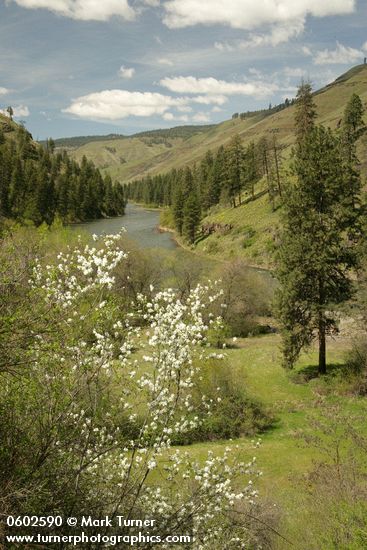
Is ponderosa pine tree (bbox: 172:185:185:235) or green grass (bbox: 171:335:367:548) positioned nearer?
green grass (bbox: 171:335:367:548)

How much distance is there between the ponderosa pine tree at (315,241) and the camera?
80.6 ft

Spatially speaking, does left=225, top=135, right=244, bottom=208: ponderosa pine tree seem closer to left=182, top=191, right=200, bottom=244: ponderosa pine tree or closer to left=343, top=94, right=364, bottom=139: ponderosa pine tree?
left=182, top=191, right=200, bottom=244: ponderosa pine tree

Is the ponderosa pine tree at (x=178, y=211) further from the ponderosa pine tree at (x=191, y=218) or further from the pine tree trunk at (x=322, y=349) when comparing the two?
the pine tree trunk at (x=322, y=349)

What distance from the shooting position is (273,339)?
42.1 m

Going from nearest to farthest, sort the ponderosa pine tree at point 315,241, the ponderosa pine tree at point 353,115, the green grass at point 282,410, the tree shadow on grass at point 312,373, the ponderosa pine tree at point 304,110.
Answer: the green grass at point 282,410 < the ponderosa pine tree at point 315,241 < the tree shadow on grass at point 312,373 < the ponderosa pine tree at point 304,110 < the ponderosa pine tree at point 353,115

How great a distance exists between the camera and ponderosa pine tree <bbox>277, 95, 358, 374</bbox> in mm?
24562

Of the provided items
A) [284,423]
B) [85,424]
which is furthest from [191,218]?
[85,424]

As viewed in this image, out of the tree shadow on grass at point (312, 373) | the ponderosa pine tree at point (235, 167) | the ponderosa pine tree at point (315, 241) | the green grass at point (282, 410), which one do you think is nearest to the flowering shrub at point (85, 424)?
the green grass at point (282, 410)

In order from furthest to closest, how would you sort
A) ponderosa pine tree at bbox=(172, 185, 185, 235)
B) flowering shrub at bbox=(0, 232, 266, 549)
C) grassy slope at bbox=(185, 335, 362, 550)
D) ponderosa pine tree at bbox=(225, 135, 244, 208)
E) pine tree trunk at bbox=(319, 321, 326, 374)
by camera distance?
1. ponderosa pine tree at bbox=(172, 185, 185, 235)
2. ponderosa pine tree at bbox=(225, 135, 244, 208)
3. pine tree trunk at bbox=(319, 321, 326, 374)
4. grassy slope at bbox=(185, 335, 362, 550)
5. flowering shrub at bbox=(0, 232, 266, 549)

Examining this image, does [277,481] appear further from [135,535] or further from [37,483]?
[37,483]

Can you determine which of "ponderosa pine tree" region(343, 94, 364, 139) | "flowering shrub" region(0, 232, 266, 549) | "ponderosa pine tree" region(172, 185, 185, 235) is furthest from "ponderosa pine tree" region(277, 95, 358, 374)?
"ponderosa pine tree" region(172, 185, 185, 235)

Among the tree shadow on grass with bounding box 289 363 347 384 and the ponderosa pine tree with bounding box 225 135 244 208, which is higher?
the ponderosa pine tree with bounding box 225 135 244 208

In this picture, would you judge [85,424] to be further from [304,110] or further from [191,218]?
[191,218]

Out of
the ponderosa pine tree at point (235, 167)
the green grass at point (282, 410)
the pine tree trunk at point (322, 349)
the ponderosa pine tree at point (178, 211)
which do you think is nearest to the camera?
the green grass at point (282, 410)
